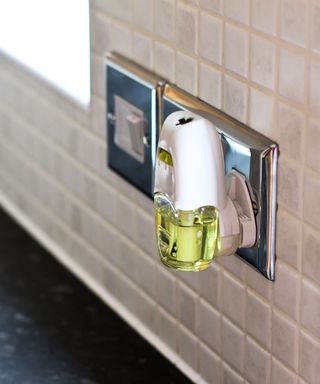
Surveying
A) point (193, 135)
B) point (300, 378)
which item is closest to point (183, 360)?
point (300, 378)

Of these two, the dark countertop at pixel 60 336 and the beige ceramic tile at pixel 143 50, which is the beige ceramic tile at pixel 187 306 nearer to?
the dark countertop at pixel 60 336

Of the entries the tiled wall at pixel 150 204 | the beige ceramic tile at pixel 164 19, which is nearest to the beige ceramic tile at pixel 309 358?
the tiled wall at pixel 150 204

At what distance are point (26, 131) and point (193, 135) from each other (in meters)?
0.57

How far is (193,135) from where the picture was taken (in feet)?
3.21

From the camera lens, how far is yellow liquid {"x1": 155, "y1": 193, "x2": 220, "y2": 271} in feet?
3.31

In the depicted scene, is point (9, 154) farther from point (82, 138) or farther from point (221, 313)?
point (221, 313)

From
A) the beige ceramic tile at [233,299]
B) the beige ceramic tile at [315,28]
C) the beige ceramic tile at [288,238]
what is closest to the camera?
the beige ceramic tile at [315,28]

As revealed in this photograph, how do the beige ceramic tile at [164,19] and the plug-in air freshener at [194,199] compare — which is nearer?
the plug-in air freshener at [194,199]

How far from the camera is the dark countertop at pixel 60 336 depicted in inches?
47.8

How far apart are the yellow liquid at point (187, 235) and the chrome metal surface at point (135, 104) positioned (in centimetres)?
15

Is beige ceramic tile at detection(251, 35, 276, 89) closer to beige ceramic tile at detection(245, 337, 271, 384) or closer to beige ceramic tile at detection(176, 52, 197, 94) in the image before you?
beige ceramic tile at detection(176, 52, 197, 94)

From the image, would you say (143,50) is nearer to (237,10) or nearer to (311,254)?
(237,10)

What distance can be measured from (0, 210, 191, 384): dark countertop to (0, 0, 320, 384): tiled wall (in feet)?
0.09

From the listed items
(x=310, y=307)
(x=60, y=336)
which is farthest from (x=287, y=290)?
(x=60, y=336)
